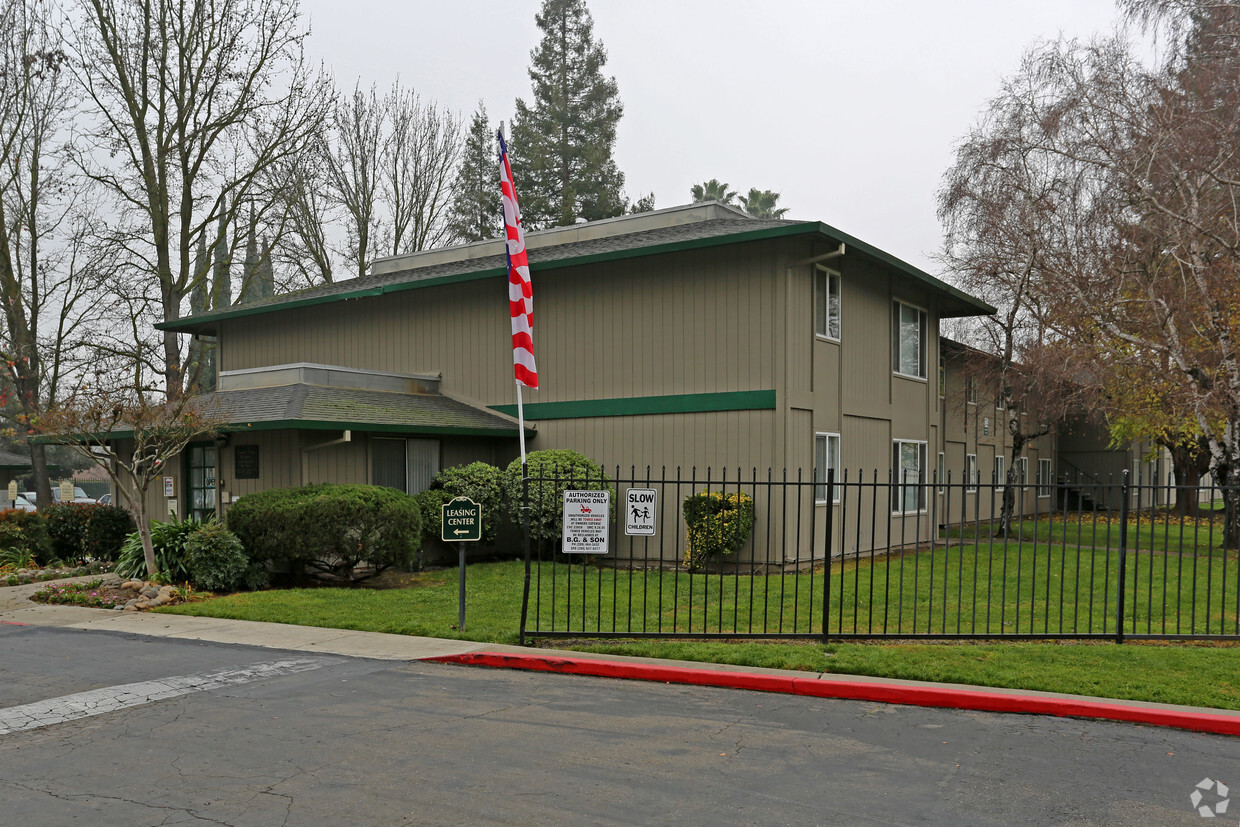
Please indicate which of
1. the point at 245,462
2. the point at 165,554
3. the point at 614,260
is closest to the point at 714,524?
the point at 614,260

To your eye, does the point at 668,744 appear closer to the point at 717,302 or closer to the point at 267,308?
the point at 717,302

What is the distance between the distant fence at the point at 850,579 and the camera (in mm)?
9922

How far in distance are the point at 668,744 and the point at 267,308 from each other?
753 inches

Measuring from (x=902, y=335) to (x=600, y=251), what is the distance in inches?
289

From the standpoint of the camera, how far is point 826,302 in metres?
17.7

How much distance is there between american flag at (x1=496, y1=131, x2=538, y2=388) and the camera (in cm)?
1290

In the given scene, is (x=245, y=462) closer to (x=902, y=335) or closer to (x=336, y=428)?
(x=336, y=428)

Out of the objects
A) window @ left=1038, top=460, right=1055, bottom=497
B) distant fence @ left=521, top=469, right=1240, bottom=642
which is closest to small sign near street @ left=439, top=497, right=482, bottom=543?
distant fence @ left=521, top=469, right=1240, bottom=642

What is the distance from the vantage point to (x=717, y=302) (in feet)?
56.4

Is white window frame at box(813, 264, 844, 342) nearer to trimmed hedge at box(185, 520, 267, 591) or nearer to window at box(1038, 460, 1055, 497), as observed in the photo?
trimmed hedge at box(185, 520, 267, 591)

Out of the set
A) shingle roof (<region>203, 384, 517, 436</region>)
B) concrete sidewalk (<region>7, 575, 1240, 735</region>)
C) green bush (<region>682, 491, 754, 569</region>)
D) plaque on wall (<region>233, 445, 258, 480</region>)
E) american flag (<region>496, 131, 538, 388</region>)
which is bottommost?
concrete sidewalk (<region>7, 575, 1240, 735</region>)

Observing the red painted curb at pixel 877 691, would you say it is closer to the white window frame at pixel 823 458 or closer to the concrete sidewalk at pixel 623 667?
the concrete sidewalk at pixel 623 667

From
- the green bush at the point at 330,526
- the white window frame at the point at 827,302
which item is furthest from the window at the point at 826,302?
the green bush at the point at 330,526

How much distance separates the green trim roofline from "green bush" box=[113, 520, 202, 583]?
7269 mm
